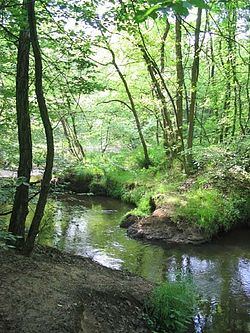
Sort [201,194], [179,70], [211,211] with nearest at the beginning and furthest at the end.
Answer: [211,211] → [201,194] → [179,70]

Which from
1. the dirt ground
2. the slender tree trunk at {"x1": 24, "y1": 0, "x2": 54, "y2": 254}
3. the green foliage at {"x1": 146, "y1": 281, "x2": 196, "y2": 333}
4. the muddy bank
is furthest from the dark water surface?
the slender tree trunk at {"x1": 24, "y1": 0, "x2": 54, "y2": 254}

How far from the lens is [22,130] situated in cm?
599

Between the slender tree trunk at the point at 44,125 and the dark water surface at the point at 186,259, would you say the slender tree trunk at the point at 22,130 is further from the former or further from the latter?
the dark water surface at the point at 186,259

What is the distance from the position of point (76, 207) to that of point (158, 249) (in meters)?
5.45

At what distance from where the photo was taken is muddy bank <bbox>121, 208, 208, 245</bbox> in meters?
10.3

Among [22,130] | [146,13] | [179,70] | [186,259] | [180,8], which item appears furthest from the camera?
[179,70]

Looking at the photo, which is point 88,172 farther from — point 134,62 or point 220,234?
point 220,234

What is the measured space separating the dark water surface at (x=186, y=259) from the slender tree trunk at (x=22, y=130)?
1474mm

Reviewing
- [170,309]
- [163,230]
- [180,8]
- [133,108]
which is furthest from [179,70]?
[180,8]

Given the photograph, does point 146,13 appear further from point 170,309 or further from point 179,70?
point 179,70

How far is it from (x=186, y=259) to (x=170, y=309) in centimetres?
392

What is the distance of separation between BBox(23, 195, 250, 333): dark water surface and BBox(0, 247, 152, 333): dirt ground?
125cm

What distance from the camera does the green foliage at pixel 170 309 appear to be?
16.7 feet

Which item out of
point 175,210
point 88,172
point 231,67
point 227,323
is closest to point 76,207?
point 88,172
